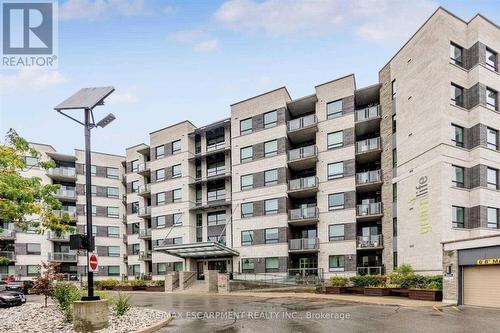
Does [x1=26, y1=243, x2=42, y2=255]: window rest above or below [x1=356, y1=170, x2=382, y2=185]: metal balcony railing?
below

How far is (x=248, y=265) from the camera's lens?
3738cm

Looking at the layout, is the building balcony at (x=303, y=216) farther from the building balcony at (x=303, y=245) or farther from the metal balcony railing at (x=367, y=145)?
the metal balcony railing at (x=367, y=145)

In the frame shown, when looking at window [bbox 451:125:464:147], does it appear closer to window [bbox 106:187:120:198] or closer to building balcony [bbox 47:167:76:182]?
window [bbox 106:187:120:198]

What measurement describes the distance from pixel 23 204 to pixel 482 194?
27.4 meters

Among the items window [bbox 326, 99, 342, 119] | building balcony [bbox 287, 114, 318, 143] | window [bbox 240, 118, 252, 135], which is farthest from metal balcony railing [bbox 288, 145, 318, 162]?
window [bbox 240, 118, 252, 135]

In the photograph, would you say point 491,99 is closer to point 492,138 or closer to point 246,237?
point 492,138

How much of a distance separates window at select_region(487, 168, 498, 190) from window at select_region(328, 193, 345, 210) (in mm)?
11401

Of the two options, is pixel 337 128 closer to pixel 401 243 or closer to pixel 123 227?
pixel 401 243

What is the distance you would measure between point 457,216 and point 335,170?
1138cm

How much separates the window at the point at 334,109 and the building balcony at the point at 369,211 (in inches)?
346

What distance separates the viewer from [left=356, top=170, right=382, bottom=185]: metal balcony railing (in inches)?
1291

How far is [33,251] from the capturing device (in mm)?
49562

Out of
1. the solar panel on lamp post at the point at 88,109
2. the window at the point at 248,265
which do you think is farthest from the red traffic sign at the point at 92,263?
the window at the point at 248,265

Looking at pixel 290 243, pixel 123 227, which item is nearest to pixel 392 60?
pixel 290 243
